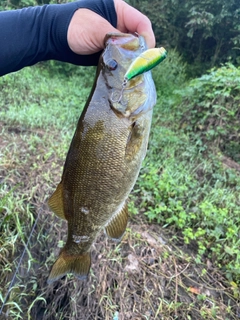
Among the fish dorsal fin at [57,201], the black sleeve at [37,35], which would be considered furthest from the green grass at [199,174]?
the black sleeve at [37,35]

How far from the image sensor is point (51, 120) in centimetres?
445

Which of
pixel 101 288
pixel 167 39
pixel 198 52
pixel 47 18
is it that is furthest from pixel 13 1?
pixel 101 288

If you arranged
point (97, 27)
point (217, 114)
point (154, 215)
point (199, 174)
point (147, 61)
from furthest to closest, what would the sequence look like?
1. point (217, 114)
2. point (199, 174)
3. point (154, 215)
4. point (97, 27)
5. point (147, 61)

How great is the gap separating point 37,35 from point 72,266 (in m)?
1.29

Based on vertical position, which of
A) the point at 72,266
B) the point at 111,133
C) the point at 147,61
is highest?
the point at 147,61

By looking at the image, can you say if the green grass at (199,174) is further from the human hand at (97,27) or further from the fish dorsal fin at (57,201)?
the human hand at (97,27)

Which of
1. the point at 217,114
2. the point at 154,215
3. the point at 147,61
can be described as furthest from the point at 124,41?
the point at 217,114

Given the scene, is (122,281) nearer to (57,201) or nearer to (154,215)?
(154,215)

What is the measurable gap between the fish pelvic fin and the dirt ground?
79 cm

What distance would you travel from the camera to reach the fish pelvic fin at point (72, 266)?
5.15 feet

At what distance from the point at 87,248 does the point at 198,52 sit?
1017cm

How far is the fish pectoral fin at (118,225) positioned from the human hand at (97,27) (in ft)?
2.71

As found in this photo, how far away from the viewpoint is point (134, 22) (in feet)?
4.84

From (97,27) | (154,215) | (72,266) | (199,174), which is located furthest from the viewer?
(199,174)
